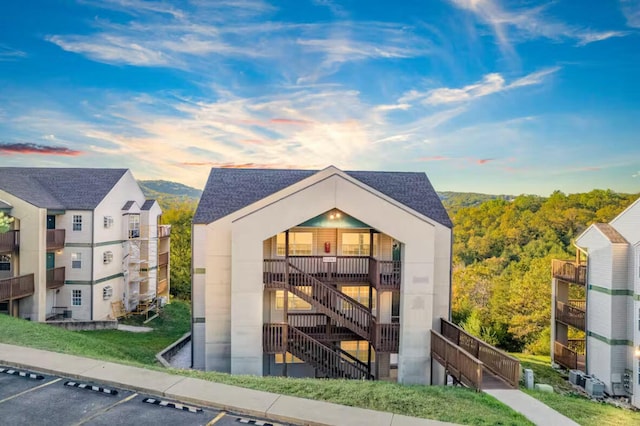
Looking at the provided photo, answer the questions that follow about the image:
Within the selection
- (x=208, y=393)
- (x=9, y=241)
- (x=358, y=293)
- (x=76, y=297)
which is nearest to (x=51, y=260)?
(x=76, y=297)

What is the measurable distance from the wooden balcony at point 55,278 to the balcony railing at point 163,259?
26.7 ft

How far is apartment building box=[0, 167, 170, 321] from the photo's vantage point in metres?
24.0

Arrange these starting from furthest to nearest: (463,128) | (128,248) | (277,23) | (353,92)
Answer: (463,128) < (353,92) < (128,248) < (277,23)

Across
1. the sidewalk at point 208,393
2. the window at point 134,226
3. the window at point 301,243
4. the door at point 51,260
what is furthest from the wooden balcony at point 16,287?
the window at point 301,243

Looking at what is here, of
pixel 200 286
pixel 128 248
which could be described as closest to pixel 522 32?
pixel 200 286

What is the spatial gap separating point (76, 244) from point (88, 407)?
870 inches

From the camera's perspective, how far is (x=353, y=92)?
3422 cm

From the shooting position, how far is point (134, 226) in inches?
1256

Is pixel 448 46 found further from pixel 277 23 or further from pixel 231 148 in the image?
pixel 231 148

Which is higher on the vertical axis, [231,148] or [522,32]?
[522,32]

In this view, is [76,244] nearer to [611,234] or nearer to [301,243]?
[301,243]

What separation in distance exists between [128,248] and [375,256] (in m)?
20.9

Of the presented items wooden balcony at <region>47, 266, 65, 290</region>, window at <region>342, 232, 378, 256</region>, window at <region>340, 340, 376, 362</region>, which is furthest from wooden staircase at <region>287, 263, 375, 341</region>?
wooden balcony at <region>47, 266, 65, 290</region>

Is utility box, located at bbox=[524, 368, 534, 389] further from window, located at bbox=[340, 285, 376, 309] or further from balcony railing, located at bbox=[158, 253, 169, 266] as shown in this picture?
balcony railing, located at bbox=[158, 253, 169, 266]
